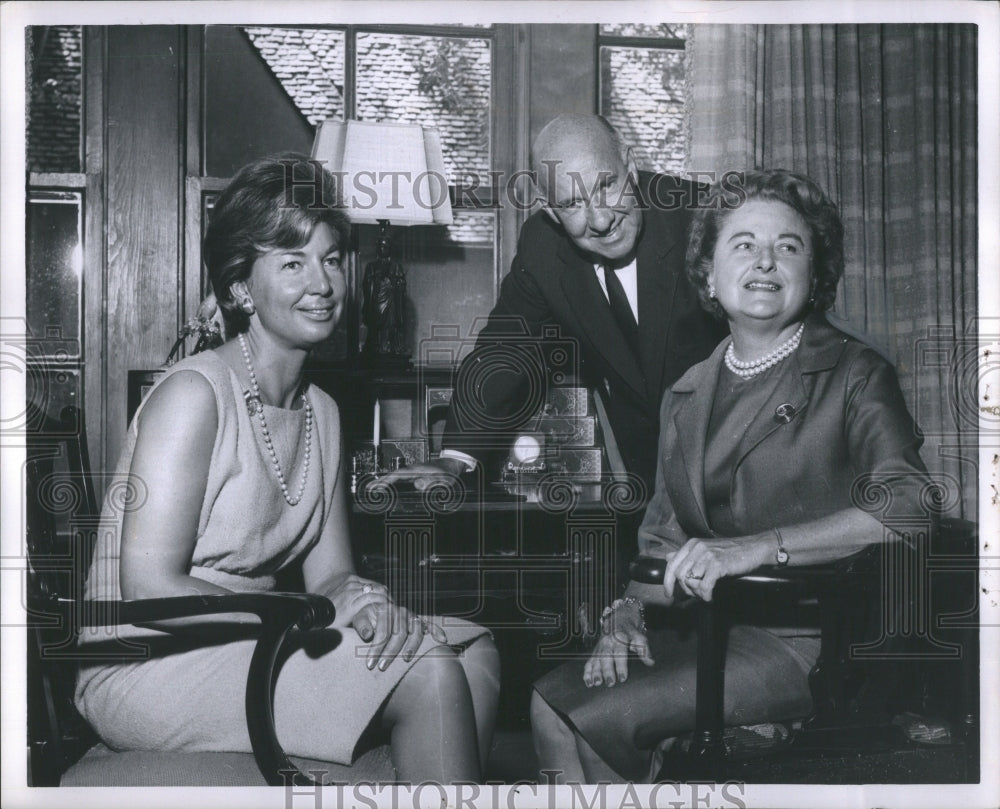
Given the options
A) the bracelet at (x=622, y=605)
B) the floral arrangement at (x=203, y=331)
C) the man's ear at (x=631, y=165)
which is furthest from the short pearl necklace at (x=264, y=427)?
the man's ear at (x=631, y=165)

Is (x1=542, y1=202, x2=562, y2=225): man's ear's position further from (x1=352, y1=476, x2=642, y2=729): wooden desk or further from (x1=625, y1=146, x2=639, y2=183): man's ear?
(x1=352, y1=476, x2=642, y2=729): wooden desk

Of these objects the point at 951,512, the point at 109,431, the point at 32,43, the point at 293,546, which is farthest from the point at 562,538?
the point at 32,43

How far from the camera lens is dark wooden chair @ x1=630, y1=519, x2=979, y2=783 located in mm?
2018

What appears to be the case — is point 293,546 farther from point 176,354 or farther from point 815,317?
point 815,317

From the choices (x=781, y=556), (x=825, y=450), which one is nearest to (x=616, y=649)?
(x=781, y=556)

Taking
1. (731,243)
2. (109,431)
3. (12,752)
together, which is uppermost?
(731,243)

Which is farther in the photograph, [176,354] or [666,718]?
[176,354]

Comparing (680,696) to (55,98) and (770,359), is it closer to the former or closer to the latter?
(770,359)

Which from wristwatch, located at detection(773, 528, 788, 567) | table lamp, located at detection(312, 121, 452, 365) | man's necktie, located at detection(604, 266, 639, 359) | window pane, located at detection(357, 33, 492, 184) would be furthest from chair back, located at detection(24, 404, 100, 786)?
wristwatch, located at detection(773, 528, 788, 567)

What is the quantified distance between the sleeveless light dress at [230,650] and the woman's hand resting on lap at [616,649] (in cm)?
31

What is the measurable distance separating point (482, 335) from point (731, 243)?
1.97 ft

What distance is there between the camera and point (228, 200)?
6.98 feet

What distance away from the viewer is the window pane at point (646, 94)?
2260 mm

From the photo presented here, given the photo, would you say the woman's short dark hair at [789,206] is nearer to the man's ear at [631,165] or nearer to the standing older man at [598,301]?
the standing older man at [598,301]
